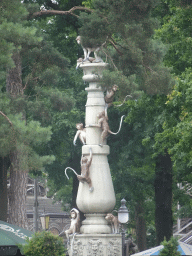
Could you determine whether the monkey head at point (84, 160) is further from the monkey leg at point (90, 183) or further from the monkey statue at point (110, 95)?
the monkey statue at point (110, 95)

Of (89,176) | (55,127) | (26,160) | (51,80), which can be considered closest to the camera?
(89,176)

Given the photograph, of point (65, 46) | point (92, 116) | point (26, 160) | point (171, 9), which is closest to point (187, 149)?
point (92, 116)

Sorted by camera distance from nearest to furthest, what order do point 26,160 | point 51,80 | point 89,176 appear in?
1. point 89,176
2. point 26,160
3. point 51,80

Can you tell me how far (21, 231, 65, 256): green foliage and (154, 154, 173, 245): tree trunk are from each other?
496 inches

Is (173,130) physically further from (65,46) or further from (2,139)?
(65,46)

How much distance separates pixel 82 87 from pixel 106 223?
11.5 m

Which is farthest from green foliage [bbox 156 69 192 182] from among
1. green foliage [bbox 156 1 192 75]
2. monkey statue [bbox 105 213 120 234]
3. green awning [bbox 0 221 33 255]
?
green awning [bbox 0 221 33 255]

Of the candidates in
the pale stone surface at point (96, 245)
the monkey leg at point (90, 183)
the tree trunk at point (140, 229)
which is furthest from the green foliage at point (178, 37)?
the tree trunk at point (140, 229)

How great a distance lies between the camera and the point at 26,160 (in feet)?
63.3

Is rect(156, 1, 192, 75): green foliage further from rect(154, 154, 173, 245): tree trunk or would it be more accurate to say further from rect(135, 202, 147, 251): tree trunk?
rect(135, 202, 147, 251): tree trunk

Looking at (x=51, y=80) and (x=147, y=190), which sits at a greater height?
(x=51, y=80)

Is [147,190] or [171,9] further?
[147,190]

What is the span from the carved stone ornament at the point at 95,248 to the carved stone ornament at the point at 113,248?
221mm

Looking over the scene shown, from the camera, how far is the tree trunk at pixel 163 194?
1040 inches
